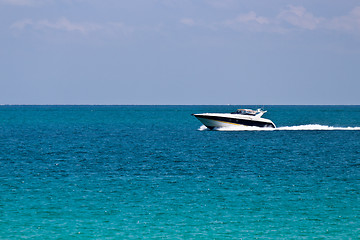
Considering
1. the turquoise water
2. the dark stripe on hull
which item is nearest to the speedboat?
the dark stripe on hull

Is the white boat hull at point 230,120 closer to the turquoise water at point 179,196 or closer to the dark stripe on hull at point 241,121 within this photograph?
the dark stripe on hull at point 241,121

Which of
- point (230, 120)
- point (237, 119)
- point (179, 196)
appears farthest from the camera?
point (230, 120)

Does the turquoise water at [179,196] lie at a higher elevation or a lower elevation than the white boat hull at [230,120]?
lower

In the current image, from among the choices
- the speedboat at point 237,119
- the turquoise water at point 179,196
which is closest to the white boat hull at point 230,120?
the speedboat at point 237,119

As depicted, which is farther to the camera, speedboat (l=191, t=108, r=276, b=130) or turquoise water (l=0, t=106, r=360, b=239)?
speedboat (l=191, t=108, r=276, b=130)

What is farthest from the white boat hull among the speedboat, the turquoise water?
the turquoise water

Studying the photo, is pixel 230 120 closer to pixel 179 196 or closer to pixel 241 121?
pixel 241 121

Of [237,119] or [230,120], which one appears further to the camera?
[230,120]

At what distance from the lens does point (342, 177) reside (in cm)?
3662

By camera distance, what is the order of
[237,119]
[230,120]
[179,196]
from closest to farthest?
[179,196] < [237,119] < [230,120]

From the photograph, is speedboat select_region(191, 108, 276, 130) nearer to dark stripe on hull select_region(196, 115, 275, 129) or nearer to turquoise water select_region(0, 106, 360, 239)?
dark stripe on hull select_region(196, 115, 275, 129)

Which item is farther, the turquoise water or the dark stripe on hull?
the dark stripe on hull

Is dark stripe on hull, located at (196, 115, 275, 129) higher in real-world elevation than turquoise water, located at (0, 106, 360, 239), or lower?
higher

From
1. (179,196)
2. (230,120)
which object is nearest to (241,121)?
(230,120)
